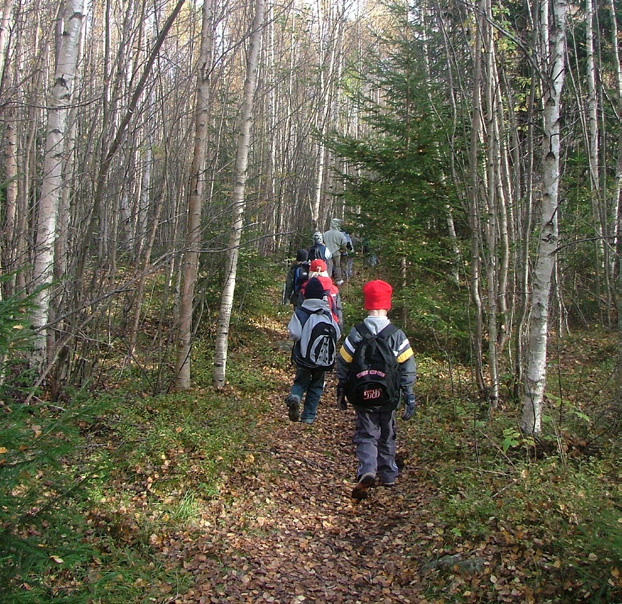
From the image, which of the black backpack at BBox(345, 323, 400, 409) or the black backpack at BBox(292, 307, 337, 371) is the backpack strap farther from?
the black backpack at BBox(292, 307, 337, 371)

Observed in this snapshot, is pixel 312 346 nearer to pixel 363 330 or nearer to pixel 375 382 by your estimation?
pixel 363 330

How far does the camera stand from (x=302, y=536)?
4586mm

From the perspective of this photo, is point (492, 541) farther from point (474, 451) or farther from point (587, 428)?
point (587, 428)

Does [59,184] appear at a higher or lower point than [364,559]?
higher

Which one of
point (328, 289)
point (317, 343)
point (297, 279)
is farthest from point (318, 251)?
point (317, 343)

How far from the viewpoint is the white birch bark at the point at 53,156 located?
527cm

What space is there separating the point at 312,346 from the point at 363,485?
5.84 feet

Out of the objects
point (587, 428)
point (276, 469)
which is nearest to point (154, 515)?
point (276, 469)

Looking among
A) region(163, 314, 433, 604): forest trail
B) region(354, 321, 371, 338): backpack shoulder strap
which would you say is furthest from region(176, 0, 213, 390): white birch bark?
region(354, 321, 371, 338): backpack shoulder strap

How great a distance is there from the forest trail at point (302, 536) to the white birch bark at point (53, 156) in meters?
2.50

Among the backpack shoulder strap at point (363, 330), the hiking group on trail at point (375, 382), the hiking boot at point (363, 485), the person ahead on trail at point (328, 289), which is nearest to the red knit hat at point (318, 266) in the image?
the person ahead on trail at point (328, 289)

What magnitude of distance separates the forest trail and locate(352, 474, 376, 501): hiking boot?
6.8 inches

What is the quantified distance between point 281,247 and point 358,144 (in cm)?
896

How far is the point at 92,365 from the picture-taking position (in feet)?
20.4
